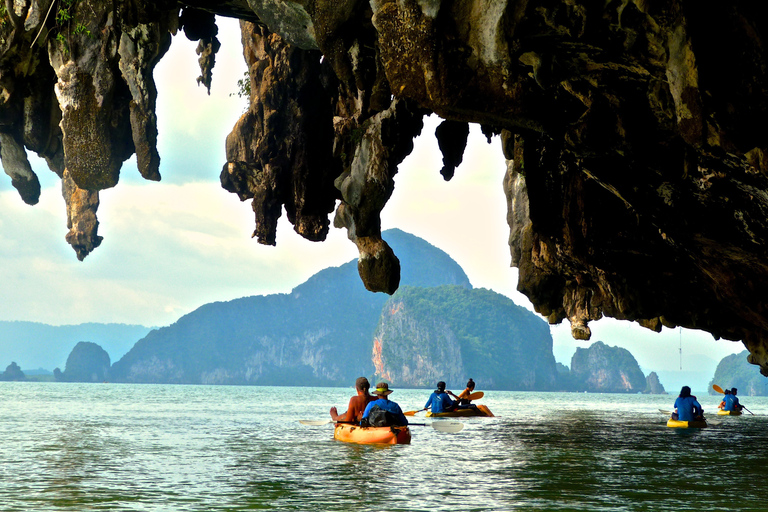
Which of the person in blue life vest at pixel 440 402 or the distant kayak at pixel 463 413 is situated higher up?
the person in blue life vest at pixel 440 402

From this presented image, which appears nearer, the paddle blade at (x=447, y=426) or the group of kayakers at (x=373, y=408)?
the group of kayakers at (x=373, y=408)

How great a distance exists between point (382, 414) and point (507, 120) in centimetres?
806

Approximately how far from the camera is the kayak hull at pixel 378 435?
16906mm

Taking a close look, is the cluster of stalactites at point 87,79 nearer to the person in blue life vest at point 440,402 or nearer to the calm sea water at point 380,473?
the calm sea water at point 380,473

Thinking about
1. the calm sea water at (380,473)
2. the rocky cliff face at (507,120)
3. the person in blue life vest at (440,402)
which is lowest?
the calm sea water at (380,473)

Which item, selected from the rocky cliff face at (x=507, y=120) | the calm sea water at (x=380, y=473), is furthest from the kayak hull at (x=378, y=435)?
the rocky cliff face at (x=507, y=120)

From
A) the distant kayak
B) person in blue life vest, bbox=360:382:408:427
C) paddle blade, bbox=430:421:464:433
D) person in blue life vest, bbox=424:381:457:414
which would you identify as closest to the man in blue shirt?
the distant kayak

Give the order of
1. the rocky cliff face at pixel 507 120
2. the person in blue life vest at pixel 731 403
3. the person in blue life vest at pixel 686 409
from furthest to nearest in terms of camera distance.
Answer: the person in blue life vest at pixel 731 403, the person in blue life vest at pixel 686 409, the rocky cliff face at pixel 507 120

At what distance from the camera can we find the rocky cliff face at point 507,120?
10.3m

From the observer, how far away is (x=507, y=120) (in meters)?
12.1

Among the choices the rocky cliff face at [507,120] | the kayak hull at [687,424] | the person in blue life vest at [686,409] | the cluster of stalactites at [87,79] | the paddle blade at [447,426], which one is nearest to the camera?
the rocky cliff face at [507,120]

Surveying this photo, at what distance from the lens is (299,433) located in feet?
78.8

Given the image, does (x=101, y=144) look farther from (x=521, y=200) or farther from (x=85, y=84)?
(x=521, y=200)

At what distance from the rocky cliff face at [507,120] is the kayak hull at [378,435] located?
3639 mm
